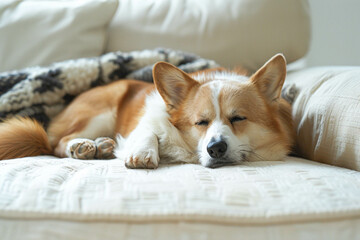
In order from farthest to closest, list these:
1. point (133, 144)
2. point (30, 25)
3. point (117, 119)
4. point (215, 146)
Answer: point (30, 25), point (117, 119), point (133, 144), point (215, 146)

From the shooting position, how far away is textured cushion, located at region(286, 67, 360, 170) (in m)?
1.14

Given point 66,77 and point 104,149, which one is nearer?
point 104,149

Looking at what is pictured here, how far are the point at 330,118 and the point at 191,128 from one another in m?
0.51

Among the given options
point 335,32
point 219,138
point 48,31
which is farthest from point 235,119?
point 335,32

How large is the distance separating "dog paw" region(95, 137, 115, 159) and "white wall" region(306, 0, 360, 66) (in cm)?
209

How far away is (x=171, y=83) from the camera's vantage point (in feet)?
4.59

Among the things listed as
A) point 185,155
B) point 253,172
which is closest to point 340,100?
point 253,172

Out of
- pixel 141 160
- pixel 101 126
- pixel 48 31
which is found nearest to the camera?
pixel 141 160

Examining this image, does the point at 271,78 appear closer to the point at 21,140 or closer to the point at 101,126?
the point at 101,126

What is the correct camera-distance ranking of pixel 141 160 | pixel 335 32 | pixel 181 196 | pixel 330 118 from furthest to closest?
pixel 335 32 → pixel 330 118 → pixel 141 160 → pixel 181 196

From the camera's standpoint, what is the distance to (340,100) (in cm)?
121

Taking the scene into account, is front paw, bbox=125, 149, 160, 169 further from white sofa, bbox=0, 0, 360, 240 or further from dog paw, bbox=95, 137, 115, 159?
dog paw, bbox=95, 137, 115, 159

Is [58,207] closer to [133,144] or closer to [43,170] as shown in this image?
[43,170]

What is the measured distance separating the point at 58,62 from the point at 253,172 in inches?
53.7
